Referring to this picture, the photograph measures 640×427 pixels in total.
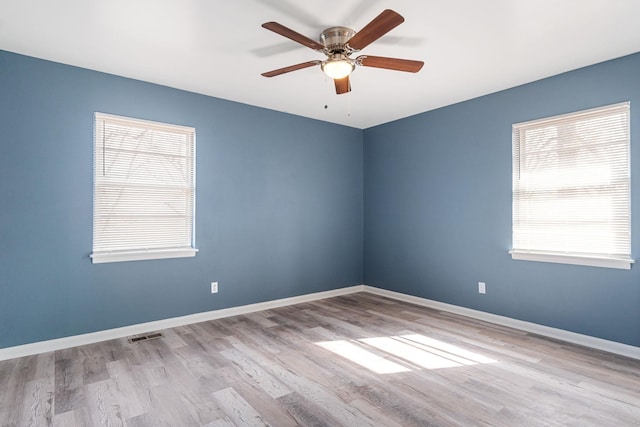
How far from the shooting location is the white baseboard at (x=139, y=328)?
296 cm

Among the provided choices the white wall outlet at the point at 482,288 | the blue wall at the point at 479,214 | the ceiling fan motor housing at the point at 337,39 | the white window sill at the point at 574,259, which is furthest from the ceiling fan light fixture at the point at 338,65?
the white wall outlet at the point at 482,288

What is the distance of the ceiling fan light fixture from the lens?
254 cm

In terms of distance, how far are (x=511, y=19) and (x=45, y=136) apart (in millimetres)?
3835

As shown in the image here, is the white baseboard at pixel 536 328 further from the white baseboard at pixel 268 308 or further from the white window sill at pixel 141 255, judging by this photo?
the white window sill at pixel 141 255

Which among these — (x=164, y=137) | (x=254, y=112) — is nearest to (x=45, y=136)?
(x=164, y=137)

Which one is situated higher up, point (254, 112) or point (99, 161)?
point (254, 112)

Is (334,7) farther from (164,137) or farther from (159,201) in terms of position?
(159,201)

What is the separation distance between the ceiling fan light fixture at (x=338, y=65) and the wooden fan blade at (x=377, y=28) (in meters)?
0.14

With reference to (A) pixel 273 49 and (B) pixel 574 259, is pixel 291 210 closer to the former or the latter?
(A) pixel 273 49

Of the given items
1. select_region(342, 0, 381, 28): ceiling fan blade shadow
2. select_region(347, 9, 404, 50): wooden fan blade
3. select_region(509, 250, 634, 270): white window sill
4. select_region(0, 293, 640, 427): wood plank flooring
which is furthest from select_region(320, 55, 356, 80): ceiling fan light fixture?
select_region(509, 250, 634, 270): white window sill

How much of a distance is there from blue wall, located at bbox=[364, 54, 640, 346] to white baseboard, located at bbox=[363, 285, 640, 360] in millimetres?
53

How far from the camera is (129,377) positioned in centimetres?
258

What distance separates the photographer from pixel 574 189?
3.30m

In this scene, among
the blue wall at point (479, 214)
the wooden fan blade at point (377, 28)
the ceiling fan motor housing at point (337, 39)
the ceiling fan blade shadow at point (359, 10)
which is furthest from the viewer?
the blue wall at point (479, 214)
